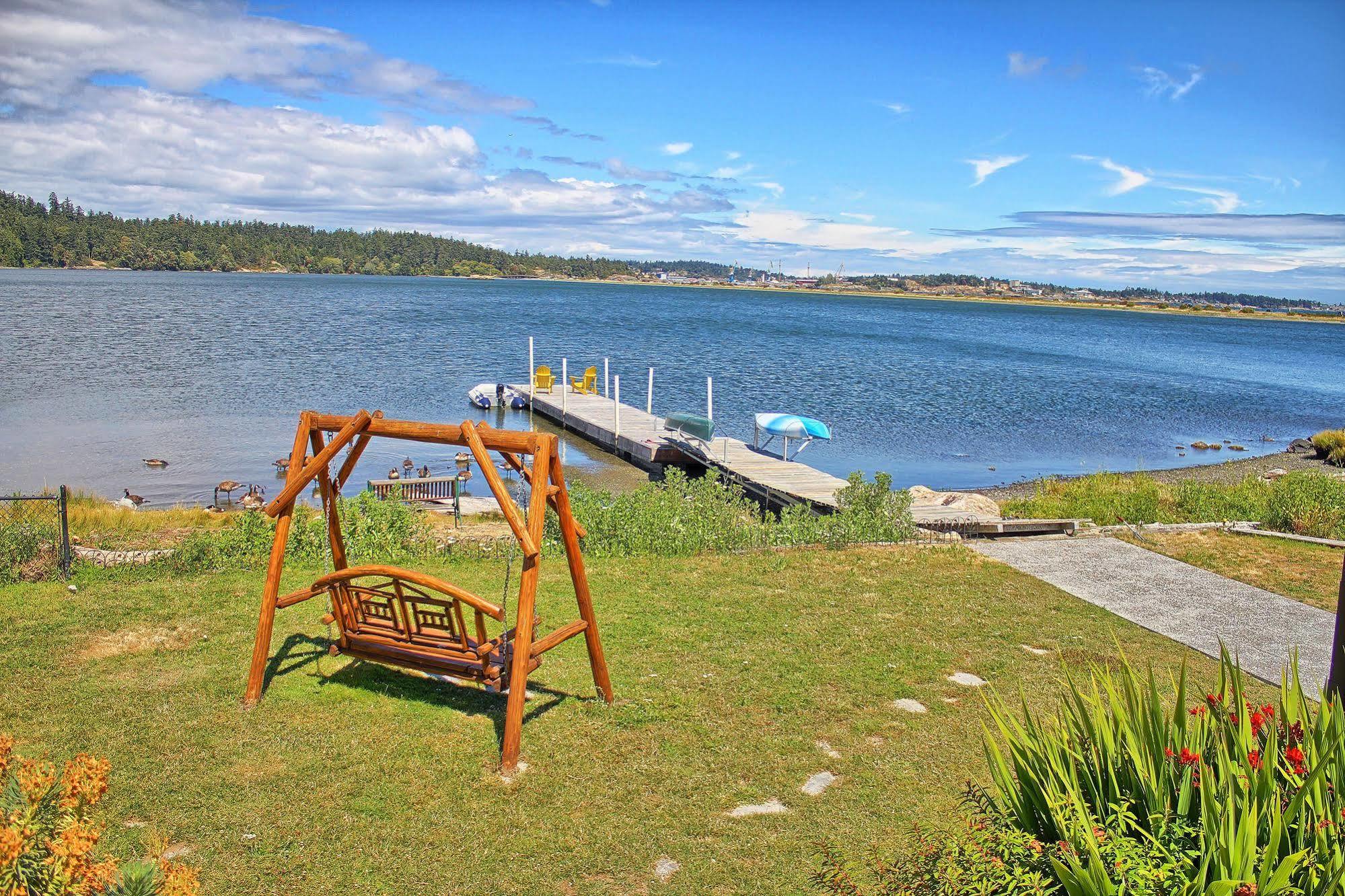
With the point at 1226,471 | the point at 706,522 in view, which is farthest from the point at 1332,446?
the point at 706,522

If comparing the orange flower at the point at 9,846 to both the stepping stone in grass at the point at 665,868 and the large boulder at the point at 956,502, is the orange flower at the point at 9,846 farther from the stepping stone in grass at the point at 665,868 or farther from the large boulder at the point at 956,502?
the large boulder at the point at 956,502

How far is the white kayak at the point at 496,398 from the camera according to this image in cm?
3453

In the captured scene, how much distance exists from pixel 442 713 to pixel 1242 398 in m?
55.5

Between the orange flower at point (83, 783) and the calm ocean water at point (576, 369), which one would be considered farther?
the calm ocean water at point (576, 369)

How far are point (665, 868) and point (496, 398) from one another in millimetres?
31184

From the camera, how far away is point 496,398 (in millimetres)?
34938

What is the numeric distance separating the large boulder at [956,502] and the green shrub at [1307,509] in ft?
12.4

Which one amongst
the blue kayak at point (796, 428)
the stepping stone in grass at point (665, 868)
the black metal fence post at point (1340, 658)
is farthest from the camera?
the blue kayak at point (796, 428)

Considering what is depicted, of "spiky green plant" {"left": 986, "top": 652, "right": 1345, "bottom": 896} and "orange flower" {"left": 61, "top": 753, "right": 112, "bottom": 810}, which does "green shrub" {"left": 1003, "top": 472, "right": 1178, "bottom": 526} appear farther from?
"orange flower" {"left": 61, "top": 753, "right": 112, "bottom": 810}

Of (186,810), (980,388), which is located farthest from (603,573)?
(980,388)

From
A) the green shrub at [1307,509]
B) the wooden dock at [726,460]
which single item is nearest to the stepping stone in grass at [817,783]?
the wooden dock at [726,460]

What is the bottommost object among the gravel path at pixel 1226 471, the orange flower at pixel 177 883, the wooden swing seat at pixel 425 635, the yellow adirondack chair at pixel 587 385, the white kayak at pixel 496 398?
the gravel path at pixel 1226 471

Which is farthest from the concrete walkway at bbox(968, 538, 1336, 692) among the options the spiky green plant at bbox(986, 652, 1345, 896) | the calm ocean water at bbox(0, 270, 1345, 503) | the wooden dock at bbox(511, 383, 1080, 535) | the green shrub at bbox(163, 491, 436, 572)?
the calm ocean water at bbox(0, 270, 1345, 503)

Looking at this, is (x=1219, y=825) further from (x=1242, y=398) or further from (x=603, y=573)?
(x=1242, y=398)
